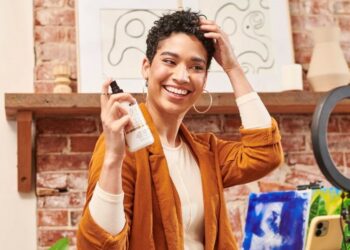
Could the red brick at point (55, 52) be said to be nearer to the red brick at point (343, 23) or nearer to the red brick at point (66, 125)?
the red brick at point (66, 125)

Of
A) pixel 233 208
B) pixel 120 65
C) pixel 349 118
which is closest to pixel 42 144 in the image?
pixel 120 65

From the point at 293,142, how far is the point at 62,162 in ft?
3.22

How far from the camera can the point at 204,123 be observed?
227 centimetres

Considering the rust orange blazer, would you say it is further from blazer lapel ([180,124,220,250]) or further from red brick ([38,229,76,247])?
red brick ([38,229,76,247])

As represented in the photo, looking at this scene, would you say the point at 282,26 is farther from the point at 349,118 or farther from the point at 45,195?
the point at 45,195

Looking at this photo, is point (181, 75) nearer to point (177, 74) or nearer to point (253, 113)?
point (177, 74)

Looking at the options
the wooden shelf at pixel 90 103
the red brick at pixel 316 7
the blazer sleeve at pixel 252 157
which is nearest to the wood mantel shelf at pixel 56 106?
the wooden shelf at pixel 90 103

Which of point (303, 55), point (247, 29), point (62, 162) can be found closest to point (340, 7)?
point (303, 55)

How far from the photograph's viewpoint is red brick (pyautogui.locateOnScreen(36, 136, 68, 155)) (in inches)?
83.7

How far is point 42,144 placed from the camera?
212 cm

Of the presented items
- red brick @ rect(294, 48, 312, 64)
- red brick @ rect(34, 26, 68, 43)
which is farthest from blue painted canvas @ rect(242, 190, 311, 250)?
red brick @ rect(34, 26, 68, 43)

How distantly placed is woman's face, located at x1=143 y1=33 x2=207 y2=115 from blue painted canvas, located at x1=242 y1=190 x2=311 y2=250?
16.8 inches

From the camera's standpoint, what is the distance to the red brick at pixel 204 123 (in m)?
2.25

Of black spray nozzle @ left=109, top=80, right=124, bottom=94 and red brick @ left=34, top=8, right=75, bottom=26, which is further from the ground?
red brick @ left=34, top=8, right=75, bottom=26
